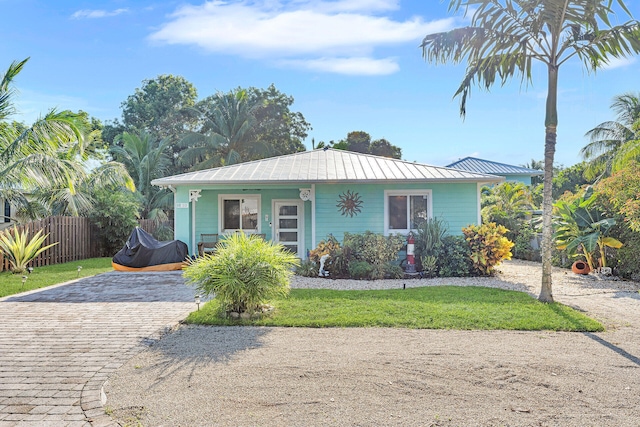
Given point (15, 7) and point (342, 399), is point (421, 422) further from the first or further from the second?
point (15, 7)

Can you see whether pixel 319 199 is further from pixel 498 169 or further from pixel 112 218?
pixel 498 169

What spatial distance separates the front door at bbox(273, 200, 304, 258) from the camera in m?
14.4

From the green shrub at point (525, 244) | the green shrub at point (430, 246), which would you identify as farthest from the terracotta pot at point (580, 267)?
the green shrub at point (525, 244)

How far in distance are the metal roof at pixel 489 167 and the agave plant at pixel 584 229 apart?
624 inches

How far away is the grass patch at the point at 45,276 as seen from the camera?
9.62 meters

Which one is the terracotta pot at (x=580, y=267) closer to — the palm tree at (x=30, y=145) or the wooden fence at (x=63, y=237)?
the palm tree at (x=30, y=145)

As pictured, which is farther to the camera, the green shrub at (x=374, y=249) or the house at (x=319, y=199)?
the house at (x=319, y=199)

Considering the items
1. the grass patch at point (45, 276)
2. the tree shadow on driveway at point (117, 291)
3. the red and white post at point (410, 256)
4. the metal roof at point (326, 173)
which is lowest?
the tree shadow on driveway at point (117, 291)

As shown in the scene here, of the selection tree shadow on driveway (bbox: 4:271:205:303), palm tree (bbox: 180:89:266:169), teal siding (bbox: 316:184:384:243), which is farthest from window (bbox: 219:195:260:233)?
palm tree (bbox: 180:89:266:169)

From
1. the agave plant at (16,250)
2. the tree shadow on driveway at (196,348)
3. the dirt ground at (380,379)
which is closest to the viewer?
the dirt ground at (380,379)

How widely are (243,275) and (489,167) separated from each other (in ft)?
89.6

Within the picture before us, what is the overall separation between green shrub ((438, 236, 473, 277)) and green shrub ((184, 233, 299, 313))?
19.5 ft

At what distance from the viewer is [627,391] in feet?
12.5

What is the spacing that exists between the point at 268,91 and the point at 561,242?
87.6ft
